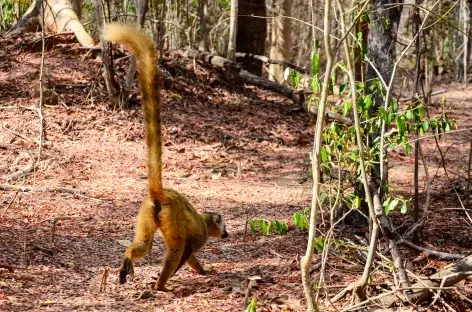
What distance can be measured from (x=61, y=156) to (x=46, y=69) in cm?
329

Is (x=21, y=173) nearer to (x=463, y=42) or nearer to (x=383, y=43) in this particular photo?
(x=383, y=43)

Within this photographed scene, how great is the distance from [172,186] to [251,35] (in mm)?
6681

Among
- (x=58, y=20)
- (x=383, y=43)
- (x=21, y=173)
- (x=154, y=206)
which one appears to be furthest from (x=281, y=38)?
(x=154, y=206)

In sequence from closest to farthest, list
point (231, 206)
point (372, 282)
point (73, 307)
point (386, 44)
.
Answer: point (73, 307) → point (372, 282) → point (386, 44) → point (231, 206)

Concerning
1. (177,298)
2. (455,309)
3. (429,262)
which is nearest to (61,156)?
(177,298)

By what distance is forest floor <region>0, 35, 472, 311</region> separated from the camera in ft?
18.4

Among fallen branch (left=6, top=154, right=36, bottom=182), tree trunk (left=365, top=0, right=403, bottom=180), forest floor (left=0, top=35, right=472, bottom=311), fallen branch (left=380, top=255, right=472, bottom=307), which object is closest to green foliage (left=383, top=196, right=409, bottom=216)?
fallen branch (left=380, top=255, right=472, bottom=307)

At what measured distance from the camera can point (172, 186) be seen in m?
9.46

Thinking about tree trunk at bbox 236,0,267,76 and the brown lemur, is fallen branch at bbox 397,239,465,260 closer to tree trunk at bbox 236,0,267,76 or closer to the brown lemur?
the brown lemur

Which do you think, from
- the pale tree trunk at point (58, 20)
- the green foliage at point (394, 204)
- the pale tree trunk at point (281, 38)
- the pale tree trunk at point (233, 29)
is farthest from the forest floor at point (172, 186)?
the pale tree trunk at point (281, 38)

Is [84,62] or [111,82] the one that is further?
[84,62]

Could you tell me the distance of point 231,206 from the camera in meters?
8.71

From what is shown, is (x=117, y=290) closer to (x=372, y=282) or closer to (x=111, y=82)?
(x=372, y=282)

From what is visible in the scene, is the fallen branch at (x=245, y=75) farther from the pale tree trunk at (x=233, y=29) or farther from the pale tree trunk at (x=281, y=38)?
the pale tree trunk at (x=281, y=38)
